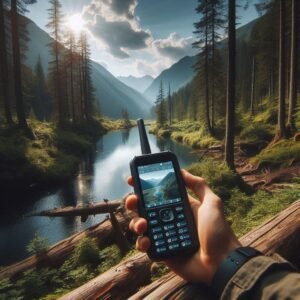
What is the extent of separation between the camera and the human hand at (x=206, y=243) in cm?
214

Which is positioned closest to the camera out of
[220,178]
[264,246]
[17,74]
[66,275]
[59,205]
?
[264,246]

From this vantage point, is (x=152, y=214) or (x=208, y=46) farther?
(x=208, y=46)

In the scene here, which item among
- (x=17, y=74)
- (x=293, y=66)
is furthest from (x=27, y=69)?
(x=293, y=66)

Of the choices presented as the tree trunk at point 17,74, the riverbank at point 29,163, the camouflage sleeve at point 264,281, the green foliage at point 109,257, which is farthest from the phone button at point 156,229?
the tree trunk at point 17,74

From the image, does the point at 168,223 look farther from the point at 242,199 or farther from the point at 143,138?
the point at 242,199

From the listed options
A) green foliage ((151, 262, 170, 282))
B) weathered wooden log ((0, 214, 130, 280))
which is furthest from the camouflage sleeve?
weathered wooden log ((0, 214, 130, 280))

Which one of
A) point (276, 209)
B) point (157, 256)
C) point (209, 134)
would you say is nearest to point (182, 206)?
point (157, 256)

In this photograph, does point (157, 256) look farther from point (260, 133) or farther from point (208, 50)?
point (208, 50)

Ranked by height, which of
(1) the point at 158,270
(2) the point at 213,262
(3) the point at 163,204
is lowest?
(1) the point at 158,270

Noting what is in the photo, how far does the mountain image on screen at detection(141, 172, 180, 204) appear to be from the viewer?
2.64 m

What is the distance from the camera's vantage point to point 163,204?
8.54ft

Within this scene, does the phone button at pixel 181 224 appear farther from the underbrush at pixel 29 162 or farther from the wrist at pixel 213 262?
the underbrush at pixel 29 162

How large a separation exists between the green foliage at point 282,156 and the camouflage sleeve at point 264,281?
13.7 m

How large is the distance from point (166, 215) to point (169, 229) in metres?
0.14
